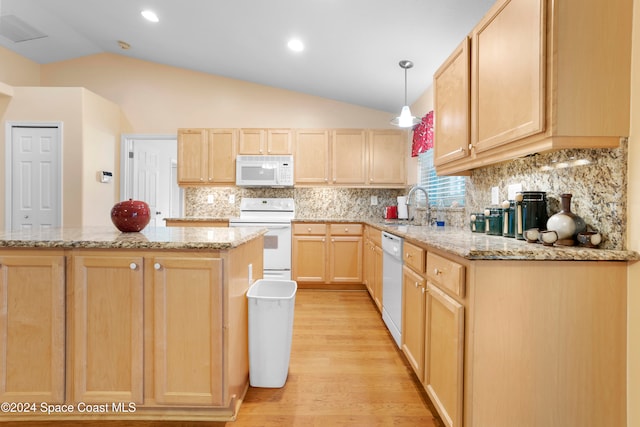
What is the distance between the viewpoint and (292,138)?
4.58m

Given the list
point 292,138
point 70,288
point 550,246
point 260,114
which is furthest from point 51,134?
point 550,246

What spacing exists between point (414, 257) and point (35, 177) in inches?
192

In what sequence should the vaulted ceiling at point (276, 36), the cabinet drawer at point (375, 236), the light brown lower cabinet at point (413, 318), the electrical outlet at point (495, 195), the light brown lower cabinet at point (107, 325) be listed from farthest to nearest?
the cabinet drawer at point (375, 236) → the vaulted ceiling at point (276, 36) → the electrical outlet at point (495, 195) → the light brown lower cabinet at point (413, 318) → the light brown lower cabinet at point (107, 325)

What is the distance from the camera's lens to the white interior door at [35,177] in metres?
4.24

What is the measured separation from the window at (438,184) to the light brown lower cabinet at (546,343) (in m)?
1.64

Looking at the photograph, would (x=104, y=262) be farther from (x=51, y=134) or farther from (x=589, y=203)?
(x=51, y=134)

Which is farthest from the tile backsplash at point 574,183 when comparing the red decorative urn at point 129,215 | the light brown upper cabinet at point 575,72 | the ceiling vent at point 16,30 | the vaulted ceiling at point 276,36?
the ceiling vent at point 16,30

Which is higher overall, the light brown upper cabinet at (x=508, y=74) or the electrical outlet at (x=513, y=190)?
the light brown upper cabinet at (x=508, y=74)

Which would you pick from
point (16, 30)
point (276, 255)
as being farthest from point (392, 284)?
point (16, 30)

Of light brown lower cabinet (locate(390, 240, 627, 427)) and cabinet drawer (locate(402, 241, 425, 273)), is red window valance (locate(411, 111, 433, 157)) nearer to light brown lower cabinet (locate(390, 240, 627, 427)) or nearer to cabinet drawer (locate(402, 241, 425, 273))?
cabinet drawer (locate(402, 241, 425, 273))

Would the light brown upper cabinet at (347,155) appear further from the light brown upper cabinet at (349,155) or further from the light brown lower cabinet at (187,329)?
the light brown lower cabinet at (187,329)

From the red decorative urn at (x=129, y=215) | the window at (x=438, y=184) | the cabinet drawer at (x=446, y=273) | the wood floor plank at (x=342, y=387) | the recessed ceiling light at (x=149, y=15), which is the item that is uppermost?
the recessed ceiling light at (x=149, y=15)

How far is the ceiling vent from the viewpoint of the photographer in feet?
12.7

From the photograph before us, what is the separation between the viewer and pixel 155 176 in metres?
5.34
